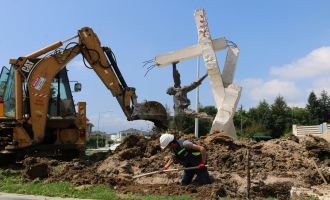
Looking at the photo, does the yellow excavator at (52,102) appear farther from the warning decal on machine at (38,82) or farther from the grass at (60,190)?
the grass at (60,190)

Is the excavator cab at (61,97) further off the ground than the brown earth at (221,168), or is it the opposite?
the excavator cab at (61,97)

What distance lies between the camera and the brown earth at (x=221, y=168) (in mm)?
9842

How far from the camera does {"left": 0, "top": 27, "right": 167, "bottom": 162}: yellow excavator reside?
15102 mm

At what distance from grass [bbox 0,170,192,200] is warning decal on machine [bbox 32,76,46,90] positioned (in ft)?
13.3

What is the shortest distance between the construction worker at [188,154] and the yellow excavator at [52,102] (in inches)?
260

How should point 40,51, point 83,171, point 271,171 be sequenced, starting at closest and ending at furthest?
1. point 271,171
2. point 83,171
3. point 40,51

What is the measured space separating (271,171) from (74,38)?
8791 millimetres

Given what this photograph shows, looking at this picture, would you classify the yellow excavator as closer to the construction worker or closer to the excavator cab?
the excavator cab

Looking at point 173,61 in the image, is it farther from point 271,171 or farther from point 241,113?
point 241,113

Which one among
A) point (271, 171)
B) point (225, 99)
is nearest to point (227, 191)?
point (271, 171)

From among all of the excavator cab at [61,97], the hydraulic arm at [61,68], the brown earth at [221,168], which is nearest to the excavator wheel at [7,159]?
the hydraulic arm at [61,68]

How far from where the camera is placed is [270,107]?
65562 millimetres

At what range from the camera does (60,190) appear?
33.1 feet

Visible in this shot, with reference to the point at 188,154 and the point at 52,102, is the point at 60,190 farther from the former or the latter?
the point at 52,102
